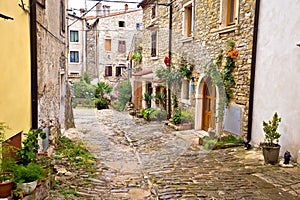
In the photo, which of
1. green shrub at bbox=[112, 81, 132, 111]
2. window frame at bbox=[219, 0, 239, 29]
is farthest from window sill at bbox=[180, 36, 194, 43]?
green shrub at bbox=[112, 81, 132, 111]

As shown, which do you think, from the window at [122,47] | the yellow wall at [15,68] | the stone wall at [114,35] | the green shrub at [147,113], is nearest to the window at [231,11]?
the yellow wall at [15,68]

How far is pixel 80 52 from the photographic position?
29.0m

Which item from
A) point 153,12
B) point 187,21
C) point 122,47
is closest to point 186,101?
point 187,21

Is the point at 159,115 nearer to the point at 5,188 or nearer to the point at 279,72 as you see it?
the point at 279,72

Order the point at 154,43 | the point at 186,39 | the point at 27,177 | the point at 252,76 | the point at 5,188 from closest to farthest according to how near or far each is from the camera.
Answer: the point at 5,188
the point at 27,177
the point at 252,76
the point at 186,39
the point at 154,43

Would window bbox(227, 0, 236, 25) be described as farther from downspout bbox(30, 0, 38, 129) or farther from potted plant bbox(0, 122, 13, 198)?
potted plant bbox(0, 122, 13, 198)

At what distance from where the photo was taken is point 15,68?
4.26m

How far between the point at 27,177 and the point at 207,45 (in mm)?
A: 7882

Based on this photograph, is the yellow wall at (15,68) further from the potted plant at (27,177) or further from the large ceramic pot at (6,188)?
the large ceramic pot at (6,188)

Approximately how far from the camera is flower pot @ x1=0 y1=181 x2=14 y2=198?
3160 mm

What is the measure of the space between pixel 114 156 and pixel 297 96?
17.1 feet

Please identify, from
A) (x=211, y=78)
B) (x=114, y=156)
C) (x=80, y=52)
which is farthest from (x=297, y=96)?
(x=80, y=52)

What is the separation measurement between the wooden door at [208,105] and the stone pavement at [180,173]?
2.35 ft

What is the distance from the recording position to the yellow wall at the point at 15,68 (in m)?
3.77
